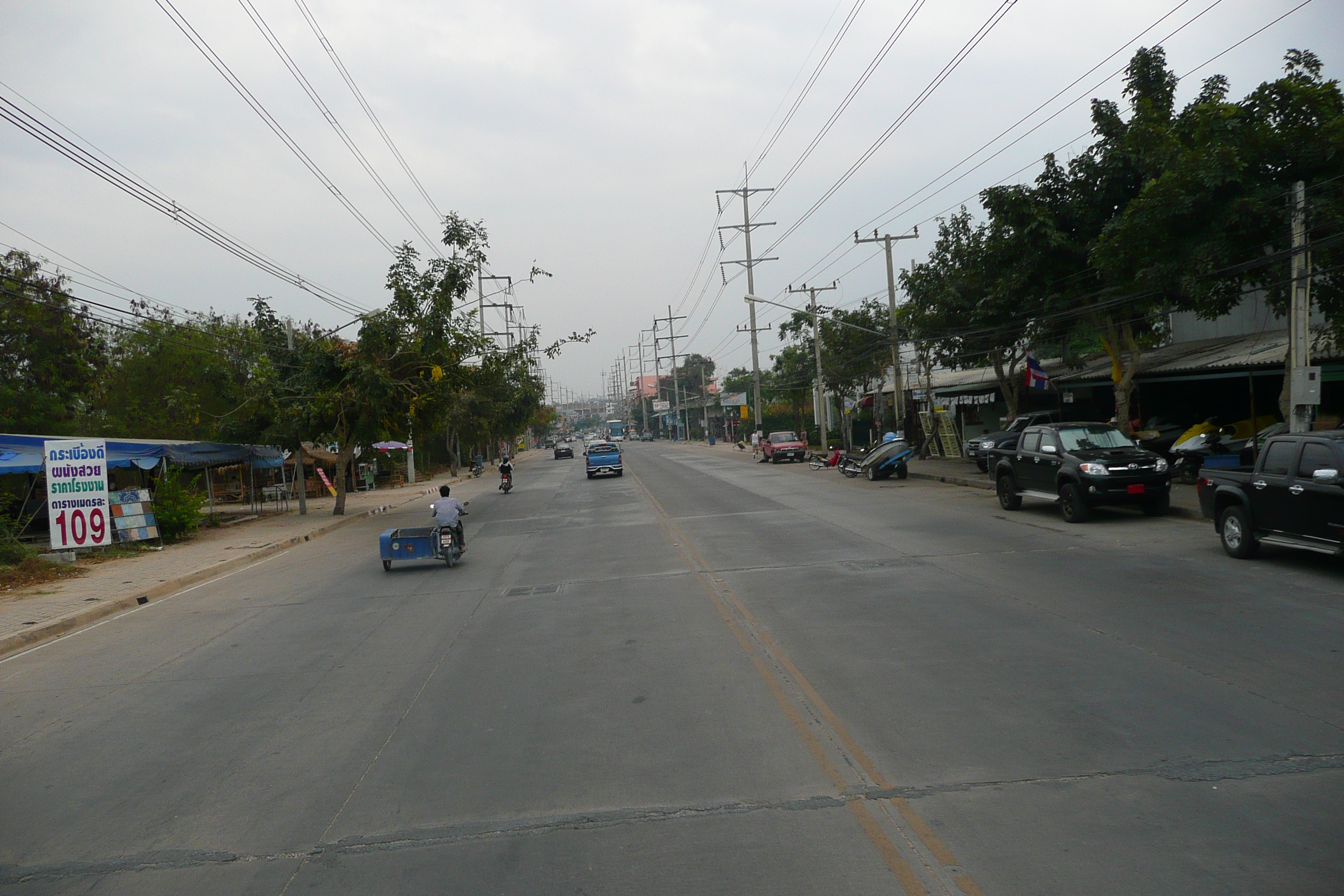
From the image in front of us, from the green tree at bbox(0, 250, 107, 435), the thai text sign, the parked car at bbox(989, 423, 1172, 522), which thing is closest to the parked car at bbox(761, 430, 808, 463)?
the parked car at bbox(989, 423, 1172, 522)

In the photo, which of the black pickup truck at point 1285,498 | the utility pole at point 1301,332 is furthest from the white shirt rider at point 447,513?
the utility pole at point 1301,332

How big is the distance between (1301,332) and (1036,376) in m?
16.2

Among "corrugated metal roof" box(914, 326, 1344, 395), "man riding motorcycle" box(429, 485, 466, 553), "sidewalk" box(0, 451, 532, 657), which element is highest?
"corrugated metal roof" box(914, 326, 1344, 395)

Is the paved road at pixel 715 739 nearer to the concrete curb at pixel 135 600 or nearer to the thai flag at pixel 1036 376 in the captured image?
the concrete curb at pixel 135 600

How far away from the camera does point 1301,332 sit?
16156 mm

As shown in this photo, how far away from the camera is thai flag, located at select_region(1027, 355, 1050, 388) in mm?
32281

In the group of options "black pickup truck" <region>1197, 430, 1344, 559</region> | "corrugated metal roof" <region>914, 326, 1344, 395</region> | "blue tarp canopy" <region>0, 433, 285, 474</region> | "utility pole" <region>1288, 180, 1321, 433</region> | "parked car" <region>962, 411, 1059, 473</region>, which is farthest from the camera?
"parked car" <region>962, 411, 1059, 473</region>

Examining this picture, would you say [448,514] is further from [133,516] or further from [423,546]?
[133,516]

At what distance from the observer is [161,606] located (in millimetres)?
14055

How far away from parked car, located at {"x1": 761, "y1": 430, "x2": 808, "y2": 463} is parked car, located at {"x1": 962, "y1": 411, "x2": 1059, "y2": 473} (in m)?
13.2

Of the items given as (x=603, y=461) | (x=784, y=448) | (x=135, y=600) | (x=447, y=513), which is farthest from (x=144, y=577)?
(x=784, y=448)

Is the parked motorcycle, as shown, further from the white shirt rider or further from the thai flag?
the white shirt rider

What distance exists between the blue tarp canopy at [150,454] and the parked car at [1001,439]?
949 inches

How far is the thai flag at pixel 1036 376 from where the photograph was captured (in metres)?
32.3
